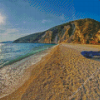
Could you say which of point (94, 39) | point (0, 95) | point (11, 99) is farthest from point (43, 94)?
point (94, 39)

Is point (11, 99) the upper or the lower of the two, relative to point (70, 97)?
lower

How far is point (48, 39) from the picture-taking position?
286 feet

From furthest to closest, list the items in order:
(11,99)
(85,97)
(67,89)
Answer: (67,89) → (11,99) → (85,97)

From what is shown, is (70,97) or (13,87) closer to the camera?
(70,97)

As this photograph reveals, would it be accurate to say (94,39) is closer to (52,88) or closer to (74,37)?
(74,37)

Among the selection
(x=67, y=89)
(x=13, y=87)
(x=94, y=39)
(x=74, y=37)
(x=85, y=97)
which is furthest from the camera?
(x=74, y=37)

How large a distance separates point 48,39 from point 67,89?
86110 millimetres

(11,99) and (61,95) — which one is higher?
(61,95)

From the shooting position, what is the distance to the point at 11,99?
2.93 m

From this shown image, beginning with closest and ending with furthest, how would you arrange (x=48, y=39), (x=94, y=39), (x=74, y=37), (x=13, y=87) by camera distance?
(x=13, y=87)
(x=94, y=39)
(x=74, y=37)
(x=48, y=39)

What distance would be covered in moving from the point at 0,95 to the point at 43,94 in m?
2.48

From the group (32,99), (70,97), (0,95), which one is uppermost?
(70,97)

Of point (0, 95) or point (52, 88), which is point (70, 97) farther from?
point (0, 95)

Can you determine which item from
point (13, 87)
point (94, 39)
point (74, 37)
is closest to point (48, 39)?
point (74, 37)
